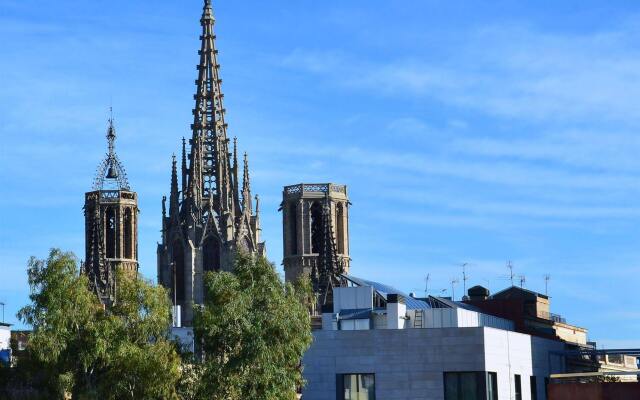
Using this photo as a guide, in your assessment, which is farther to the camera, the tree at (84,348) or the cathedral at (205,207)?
the cathedral at (205,207)

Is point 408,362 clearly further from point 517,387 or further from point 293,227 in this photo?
point 293,227

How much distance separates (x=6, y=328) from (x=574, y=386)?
35240 mm

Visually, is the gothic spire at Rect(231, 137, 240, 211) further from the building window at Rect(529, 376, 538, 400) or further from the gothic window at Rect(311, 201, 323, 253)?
the building window at Rect(529, 376, 538, 400)

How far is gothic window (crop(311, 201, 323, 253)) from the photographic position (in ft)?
607

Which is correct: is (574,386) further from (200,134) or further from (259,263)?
(200,134)

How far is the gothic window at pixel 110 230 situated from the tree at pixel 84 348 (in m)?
114

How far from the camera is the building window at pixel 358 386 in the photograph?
96.9 meters

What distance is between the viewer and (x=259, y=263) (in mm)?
86188

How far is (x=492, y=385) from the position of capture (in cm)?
9575

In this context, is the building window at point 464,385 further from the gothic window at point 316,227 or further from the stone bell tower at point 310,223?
the gothic window at point 316,227

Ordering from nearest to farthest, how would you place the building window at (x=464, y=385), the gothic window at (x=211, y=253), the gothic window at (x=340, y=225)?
the building window at (x=464, y=385)
the gothic window at (x=211, y=253)
the gothic window at (x=340, y=225)

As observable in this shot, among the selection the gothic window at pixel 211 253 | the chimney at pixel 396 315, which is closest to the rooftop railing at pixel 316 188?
the gothic window at pixel 211 253

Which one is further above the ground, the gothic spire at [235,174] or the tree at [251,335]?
the gothic spire at [235,174]

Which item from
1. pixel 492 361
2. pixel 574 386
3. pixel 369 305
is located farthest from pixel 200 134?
pixel 574 386
